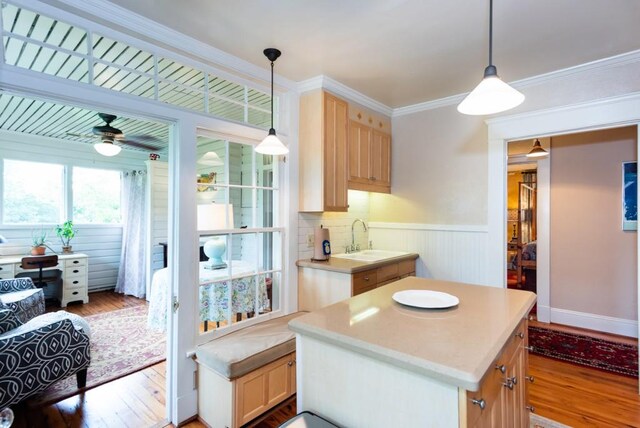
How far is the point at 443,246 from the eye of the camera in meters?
3.39

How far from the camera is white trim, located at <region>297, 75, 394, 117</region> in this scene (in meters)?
2.79

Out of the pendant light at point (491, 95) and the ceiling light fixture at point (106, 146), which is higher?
the ceiling light fixture at point (106, 146)

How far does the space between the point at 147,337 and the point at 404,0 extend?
388 cm

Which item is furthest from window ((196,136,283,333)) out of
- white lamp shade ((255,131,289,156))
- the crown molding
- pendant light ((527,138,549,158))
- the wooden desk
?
the wooden desk

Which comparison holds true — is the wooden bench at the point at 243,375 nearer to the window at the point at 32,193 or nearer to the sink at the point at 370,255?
the sink at the point at 370,255

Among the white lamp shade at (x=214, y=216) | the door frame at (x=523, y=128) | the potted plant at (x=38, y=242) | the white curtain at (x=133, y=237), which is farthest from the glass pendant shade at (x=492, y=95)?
the potted plant at (x=38, y=242)

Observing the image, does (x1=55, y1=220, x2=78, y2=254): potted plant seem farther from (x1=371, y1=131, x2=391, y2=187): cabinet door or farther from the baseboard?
the baseboard

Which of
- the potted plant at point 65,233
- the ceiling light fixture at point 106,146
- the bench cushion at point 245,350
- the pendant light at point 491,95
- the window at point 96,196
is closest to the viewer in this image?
the pendant light at point 491,95

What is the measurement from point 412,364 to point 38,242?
572 centimetres

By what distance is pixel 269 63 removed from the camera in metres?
2.53

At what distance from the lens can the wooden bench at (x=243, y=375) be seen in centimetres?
194

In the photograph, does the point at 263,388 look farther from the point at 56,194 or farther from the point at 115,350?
the point at 56,194

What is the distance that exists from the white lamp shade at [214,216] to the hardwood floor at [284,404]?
52.1 inches

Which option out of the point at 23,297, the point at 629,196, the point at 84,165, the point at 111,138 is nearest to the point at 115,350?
the point at 23,297
